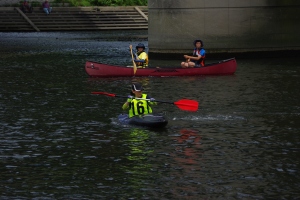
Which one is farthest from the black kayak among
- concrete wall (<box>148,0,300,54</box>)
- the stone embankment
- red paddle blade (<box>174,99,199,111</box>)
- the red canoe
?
the stone embankment

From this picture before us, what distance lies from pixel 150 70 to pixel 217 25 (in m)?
10.2

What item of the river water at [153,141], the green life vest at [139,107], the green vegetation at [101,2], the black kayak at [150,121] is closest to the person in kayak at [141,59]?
the river water at [153,141]

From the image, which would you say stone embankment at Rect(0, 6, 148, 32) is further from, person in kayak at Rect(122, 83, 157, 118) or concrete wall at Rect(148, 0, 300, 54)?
person in kayak at Rect(122, 83, 157, 118)

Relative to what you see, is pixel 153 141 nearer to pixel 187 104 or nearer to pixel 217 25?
pixel 187 104

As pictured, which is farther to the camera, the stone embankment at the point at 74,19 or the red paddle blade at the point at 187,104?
the stone embankment at the point at 74,19

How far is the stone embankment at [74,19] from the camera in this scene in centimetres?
7631

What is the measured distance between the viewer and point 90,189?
1477cm

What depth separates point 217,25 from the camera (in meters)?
43.6

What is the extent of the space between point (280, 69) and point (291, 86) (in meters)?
7.57

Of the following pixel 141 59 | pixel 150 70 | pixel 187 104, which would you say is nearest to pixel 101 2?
pixel 141 59

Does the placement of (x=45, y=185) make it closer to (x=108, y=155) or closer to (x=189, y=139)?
(x=108, y=155)

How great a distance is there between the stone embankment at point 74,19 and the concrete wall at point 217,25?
3333 cm

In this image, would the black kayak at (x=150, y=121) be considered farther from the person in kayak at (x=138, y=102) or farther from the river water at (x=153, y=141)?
the person in kayak at (x=138, y=102)

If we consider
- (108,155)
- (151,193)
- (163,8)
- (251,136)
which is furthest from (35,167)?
(163,8)
